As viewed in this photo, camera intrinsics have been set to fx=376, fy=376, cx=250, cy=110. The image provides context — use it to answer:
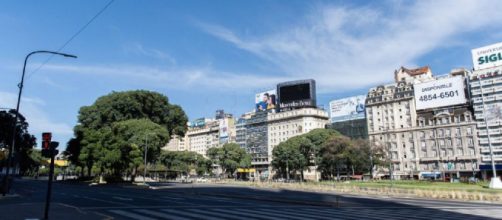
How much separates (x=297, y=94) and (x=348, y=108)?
18960 mm

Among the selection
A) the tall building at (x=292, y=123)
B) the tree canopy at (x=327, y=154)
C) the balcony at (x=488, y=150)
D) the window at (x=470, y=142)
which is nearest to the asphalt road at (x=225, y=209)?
the tree canopy at (x=327, y=154)

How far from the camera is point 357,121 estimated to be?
119 m

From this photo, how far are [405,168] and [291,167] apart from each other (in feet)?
101

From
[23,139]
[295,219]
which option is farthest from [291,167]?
[295,219]

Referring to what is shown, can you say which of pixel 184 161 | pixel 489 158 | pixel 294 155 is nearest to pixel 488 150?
pixel 489 158

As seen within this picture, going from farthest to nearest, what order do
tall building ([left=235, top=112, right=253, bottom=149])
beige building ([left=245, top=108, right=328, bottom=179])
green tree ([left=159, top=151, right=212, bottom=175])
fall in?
tall building ([left=235, top=112, right=253, bottom=149]), beige building ([left=245, top=108, right=328, bottom=179]), green tree ([left=159, top=151, right=212, bottom=175])

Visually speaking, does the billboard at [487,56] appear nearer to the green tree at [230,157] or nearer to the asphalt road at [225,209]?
the green tree at [230,157]

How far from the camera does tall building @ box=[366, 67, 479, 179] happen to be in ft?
308

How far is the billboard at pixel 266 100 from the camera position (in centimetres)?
14710

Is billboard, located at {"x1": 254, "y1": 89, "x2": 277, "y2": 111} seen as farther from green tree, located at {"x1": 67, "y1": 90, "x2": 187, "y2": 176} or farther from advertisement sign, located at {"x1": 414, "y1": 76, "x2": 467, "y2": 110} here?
green tree, located at {"x1": 67, "y1": 90, "x2": 187, "y2": 176}

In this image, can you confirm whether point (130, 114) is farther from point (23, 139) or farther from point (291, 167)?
point (291, 167)

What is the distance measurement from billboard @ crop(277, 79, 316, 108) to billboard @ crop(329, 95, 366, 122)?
303 inches

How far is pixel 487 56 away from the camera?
8931 centimetres

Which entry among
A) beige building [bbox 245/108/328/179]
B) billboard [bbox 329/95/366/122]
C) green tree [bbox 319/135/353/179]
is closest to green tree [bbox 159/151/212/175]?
beige building [bbox 245/108/328/179]
